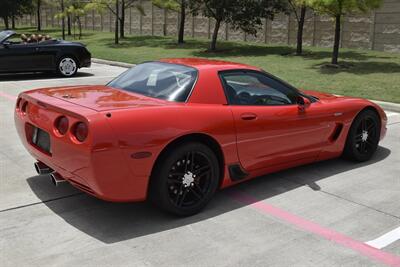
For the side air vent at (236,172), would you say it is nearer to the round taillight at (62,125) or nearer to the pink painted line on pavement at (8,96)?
the round taillight at (62,125)

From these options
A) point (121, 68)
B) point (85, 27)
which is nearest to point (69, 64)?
point (121, 68)

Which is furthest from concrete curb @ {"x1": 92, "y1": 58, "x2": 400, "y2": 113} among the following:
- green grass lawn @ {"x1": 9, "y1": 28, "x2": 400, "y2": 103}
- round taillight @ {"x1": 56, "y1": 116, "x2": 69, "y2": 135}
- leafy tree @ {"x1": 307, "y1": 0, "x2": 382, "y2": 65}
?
round taillight @ {"x1": 56, "y1": 116, "x2": 69, "y2": 135}

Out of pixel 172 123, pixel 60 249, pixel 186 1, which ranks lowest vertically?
pixel 60 249

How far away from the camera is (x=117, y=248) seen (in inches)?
147

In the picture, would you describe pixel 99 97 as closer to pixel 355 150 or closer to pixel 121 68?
pixel 355 150

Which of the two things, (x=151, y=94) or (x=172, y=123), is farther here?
(x=151, y=94)

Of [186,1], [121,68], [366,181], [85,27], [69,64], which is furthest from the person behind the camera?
[85,27]

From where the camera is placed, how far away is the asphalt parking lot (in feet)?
11.9

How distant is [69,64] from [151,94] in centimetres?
1015

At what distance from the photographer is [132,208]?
4.53m

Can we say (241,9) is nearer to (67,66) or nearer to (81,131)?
(67,66)

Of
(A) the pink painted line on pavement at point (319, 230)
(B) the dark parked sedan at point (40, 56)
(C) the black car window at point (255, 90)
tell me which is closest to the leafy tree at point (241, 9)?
(B) the dark parked sedan at point (40, 56)

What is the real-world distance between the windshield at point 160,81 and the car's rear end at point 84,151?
2.67 ft

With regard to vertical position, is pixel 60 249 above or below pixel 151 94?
below
